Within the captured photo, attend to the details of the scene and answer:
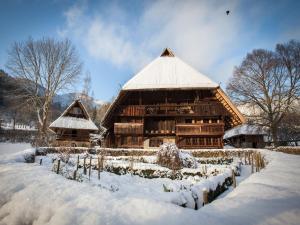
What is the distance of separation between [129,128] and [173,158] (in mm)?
10409

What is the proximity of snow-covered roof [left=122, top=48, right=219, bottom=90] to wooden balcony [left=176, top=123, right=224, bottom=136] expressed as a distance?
4.28 m

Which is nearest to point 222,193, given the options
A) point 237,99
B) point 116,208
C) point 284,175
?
point 284,175

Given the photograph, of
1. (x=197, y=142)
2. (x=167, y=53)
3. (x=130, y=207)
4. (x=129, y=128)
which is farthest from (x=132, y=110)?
(x=130, y=207)

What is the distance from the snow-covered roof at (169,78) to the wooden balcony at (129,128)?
4154mm

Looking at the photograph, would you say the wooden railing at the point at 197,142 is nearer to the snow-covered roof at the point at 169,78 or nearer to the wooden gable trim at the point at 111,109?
the snow-covered roof at the point at 169,78

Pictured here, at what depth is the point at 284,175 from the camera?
23.0 ft

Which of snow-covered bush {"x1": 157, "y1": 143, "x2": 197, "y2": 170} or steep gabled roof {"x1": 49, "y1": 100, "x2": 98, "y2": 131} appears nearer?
snow-covered bush {"x1": 157, "y1": 143, "x2": 197, "y2": 170}

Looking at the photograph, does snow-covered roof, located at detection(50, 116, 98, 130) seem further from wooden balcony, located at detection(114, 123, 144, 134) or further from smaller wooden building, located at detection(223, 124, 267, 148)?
smaller wooden building, located at detection(223, 124, 267, 148)

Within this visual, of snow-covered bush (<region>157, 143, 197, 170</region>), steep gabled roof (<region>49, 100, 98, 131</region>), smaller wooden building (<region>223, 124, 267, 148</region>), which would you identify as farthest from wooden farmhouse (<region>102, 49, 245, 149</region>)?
smaller wooden building (<region>223, 124, 267, 148</region>)

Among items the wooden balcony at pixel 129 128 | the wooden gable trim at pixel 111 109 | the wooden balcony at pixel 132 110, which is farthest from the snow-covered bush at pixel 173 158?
the wooden gable trim at pixel 111 109

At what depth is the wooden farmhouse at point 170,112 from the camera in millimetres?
23625

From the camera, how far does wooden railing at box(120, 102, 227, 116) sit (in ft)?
78.0

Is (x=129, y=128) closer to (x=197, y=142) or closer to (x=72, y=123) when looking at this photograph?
(x=197, y=142)

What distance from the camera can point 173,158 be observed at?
1472cm
